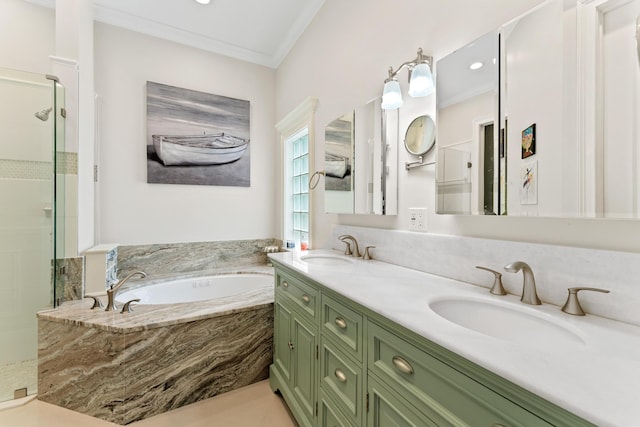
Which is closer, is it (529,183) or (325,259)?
(529,183)

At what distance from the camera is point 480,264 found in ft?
3.42

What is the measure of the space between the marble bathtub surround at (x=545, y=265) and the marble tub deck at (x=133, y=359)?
1359mm

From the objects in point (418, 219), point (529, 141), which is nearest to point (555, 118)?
point (529, 141)

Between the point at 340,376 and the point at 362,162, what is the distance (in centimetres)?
123

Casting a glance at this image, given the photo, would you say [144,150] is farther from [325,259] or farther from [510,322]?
[510,322]

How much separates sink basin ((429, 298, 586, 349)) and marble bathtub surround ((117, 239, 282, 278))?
2.41 metres

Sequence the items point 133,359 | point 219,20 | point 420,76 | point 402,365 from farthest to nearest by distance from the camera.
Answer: point 219,20, point 133,359, point 420,76, point 402,365

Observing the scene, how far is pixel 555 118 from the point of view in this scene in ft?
2.68

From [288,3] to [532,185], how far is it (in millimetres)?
2472

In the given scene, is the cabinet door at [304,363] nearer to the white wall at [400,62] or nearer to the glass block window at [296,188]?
the white wall at [400,62]

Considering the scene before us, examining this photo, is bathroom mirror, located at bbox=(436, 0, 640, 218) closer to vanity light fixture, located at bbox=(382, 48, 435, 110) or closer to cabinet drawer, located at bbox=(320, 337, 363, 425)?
vanity light fixture, located at bbox=(382, 48, 435, 110)

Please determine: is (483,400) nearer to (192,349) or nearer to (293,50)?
(192,349)

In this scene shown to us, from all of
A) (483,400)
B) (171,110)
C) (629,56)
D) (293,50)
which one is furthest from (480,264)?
(171,110)

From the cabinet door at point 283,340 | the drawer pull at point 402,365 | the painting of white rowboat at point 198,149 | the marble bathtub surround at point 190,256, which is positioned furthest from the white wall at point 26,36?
the drawer pull at point 402,365
